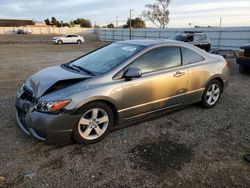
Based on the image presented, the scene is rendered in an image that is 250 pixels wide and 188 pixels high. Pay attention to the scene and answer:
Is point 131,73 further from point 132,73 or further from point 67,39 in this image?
point 67,39

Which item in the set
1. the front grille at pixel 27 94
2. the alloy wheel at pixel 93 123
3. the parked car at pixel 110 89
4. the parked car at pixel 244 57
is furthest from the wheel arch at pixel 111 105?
the parked car at pixel 244 57

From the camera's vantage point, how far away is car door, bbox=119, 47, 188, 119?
13.7 ft

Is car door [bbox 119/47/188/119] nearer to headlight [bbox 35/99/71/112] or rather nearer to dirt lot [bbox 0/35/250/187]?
dirt lot [bbox 0/35/250/187]

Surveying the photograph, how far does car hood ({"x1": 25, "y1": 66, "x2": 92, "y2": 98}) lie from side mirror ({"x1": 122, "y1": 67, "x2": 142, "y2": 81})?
22.5 inches

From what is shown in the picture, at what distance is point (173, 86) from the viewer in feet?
15.4

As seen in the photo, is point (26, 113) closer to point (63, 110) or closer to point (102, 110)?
point (63, 110)

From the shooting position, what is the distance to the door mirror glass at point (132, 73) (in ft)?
13.2

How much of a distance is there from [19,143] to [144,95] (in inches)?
81.5

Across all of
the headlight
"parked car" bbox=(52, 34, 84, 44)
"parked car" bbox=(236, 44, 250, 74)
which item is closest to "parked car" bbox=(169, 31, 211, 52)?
"parked car" bbox=(236, 44, 250, 74)

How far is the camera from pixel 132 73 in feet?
13.2

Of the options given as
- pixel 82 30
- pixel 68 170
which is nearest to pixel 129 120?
pixel 68 170

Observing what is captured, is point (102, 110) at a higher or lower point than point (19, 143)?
higher

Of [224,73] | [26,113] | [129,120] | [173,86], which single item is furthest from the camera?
[224,73]

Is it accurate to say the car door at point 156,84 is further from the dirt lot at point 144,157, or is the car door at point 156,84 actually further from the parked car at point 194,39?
the parked car at point 194,39
